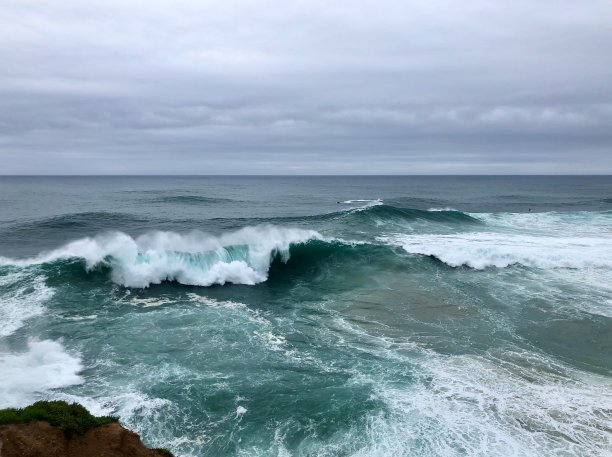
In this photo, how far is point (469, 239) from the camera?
103 feet

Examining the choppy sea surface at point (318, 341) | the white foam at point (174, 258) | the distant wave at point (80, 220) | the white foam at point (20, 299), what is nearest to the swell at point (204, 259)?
the white foam at point (174, 258)

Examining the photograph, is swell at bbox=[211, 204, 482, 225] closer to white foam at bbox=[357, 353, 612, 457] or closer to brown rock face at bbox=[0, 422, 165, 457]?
white foam at bbox=[357, 353, 612, 457]

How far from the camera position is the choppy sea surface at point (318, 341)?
10023 millimetres

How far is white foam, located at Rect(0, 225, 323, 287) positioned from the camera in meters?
21.2

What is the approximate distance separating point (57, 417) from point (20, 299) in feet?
39.2

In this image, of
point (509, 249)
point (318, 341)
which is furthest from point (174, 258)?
point (509, 249)

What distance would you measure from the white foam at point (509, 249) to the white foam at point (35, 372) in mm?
18851

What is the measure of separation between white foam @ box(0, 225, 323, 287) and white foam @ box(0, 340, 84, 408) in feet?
24.6

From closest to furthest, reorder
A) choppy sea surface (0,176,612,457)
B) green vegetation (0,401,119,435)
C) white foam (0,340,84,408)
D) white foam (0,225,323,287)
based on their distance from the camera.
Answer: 1. green vegetation (0,401,119,435)
2. choppy sea surface (0,176,612,457)
3. white foam (0,340,84,408)
4. white foam (0,225,323,287)

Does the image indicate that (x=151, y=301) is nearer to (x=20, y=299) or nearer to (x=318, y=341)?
(x=20, y=299)

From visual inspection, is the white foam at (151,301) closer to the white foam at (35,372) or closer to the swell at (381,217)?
the white foam at (35,372)

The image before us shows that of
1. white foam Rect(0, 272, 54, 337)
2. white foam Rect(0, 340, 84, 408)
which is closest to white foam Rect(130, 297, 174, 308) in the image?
white foam Rect(0, 272, 54, 337)

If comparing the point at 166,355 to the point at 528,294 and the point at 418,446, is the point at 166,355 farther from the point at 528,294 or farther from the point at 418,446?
the point at 528,294

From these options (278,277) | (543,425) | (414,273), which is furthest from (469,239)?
(543,425)
